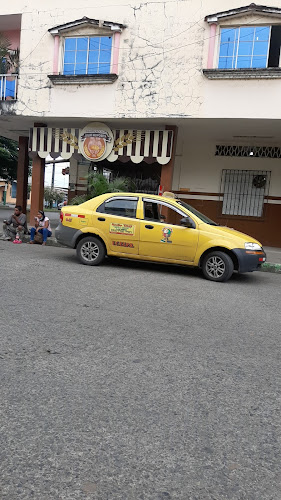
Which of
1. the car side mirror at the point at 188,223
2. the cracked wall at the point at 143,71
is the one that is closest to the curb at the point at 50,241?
the cracked wall at the point at 143,71

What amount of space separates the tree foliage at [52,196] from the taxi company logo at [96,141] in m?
45.0

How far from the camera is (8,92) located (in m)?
14.3

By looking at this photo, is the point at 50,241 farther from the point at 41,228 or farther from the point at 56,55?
the point at 56,55

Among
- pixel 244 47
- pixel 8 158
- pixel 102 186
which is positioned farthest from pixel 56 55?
pixel 8 158

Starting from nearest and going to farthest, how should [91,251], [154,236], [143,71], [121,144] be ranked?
[154,236] < [91,251] < [143,71] < [121,144]

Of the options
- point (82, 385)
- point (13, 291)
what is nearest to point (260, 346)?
point (82, 385)

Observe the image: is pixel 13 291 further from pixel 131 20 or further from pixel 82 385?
pixel 131 20

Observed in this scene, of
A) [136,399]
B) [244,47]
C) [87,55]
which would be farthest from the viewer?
[87,55]

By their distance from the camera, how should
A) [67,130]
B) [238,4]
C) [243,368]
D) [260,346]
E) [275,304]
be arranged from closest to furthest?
[243,368] < [260,346] < [275,304] < [238,4] < [67,130]

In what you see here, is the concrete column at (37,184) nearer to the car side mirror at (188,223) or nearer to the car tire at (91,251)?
the car tire at (91,251)

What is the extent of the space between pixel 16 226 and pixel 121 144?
14.0 feet

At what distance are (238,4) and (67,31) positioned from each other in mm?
5103

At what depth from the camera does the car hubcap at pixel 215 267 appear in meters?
7.89

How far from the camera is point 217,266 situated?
312 inches
